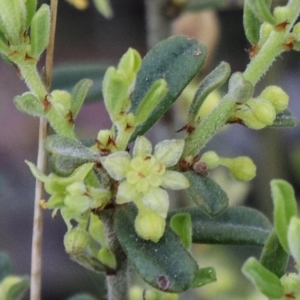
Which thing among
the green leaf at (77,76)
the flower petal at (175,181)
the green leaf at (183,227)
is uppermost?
the green leaf at (77,76)

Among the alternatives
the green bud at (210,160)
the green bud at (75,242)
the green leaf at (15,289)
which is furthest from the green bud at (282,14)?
the green leaf at (15,289)

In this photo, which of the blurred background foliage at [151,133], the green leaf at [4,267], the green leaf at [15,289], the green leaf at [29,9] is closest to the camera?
the green leaf at [29,9]

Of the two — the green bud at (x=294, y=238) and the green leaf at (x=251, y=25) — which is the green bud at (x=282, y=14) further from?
the green bud at (x=294, y=238)

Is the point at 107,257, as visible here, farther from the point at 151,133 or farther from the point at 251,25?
the point at 151,133

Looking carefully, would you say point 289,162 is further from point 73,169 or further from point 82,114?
point 73,169

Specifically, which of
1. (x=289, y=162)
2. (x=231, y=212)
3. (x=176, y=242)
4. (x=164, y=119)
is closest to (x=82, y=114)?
(x=289, y=162)

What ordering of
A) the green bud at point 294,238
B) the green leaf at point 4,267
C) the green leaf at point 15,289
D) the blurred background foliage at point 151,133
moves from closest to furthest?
the green bud at point 294,238 → the green leaf at point 15,289 → the green leaf at point 4,267 → the blurred background foliage at point 151,133
